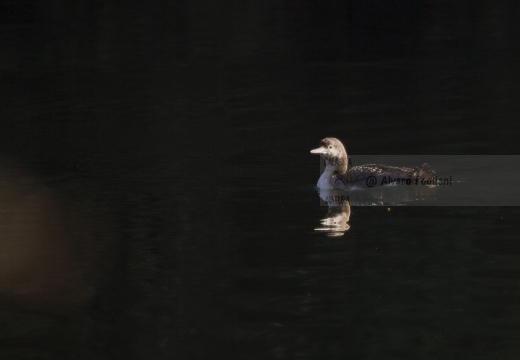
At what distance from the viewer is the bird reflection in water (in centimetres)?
1248

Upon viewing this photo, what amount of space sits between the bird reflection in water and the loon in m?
0.22

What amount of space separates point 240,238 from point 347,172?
134 inches

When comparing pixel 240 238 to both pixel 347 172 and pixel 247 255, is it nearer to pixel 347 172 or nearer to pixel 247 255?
pixel 247 255

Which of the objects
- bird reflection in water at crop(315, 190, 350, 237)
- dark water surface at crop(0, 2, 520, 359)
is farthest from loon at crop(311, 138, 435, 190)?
dark water surface at crop(0, 2, 520, 359)

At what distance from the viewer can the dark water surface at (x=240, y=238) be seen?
9227 millimetres

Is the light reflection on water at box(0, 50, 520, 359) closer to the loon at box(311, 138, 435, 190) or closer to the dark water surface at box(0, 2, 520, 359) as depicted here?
the dark water surface at box(0, 2, 520, 359)

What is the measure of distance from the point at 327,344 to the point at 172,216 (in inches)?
179

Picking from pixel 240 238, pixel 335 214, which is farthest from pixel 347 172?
pixel 240 238

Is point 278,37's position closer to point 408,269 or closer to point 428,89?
point 428,89

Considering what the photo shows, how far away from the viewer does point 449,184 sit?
14.5 metres

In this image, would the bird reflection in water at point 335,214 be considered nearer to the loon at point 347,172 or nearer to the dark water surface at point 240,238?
the dark water surface at point 240,238

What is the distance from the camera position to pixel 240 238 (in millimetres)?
12102

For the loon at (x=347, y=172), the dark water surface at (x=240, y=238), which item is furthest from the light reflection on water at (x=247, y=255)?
the loon at (x=347, y=172)

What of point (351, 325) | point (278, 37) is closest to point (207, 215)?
point (351, 325)
